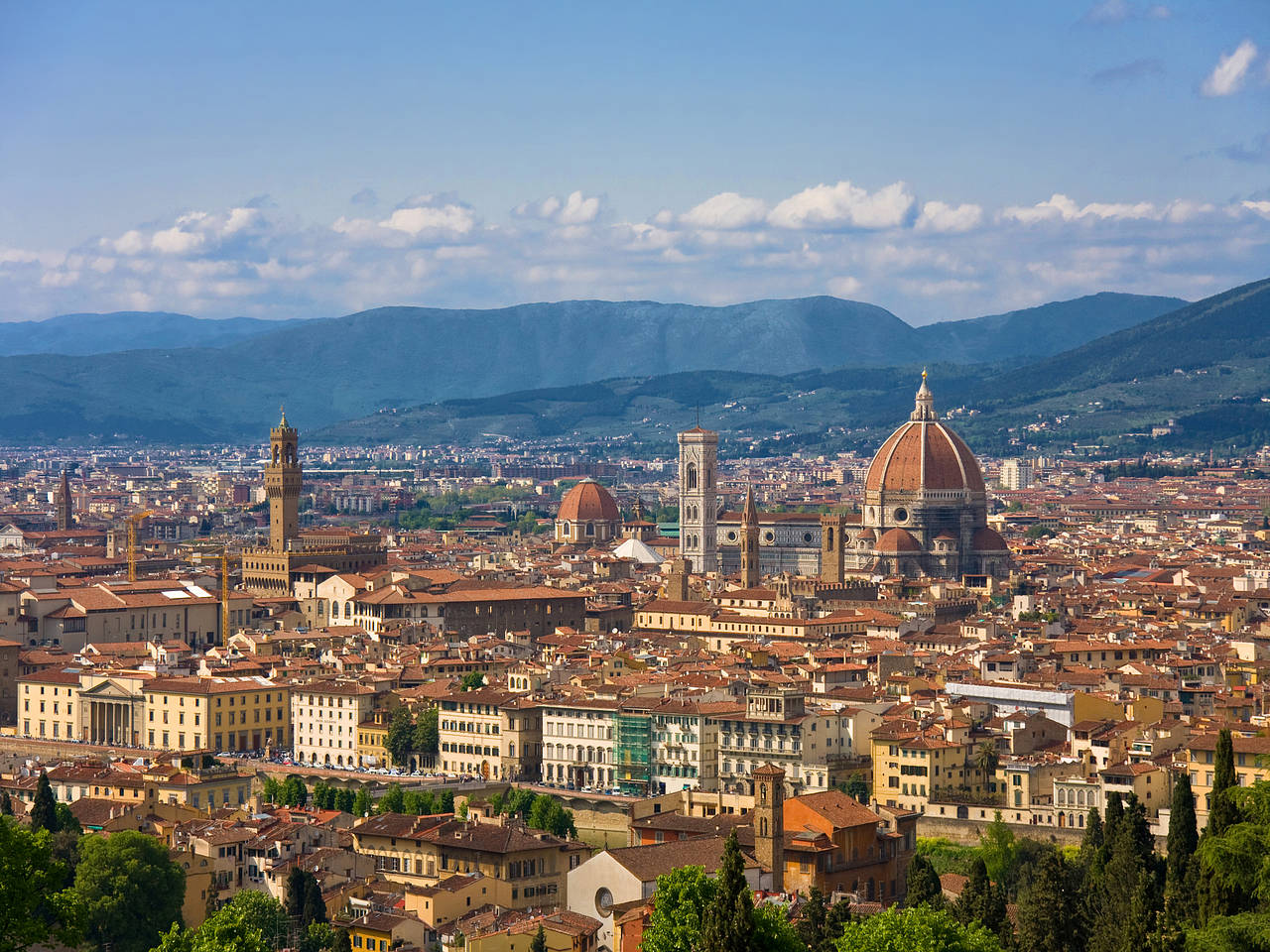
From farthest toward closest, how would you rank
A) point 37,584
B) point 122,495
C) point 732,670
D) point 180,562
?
point 122,495 → point 180,562 → point 37,584 → point 732,670

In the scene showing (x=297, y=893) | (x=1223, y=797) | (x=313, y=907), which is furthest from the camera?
(x=297, y=893)

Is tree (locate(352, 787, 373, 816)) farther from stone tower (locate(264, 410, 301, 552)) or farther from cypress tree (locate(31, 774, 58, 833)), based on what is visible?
stone tower (locate(264, 410, 301, 552))

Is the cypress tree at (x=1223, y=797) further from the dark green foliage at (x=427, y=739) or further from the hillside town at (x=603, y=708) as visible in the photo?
the dark green foliage at (x=427, y=739)

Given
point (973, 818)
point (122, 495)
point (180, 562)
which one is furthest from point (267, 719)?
point (122, 495)

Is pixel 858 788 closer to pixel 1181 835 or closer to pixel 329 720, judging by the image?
pixel 1181 835

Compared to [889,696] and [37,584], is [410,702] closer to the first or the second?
[889,696]

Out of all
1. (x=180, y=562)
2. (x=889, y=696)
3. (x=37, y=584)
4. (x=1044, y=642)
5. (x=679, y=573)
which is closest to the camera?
(x=889, y=696)

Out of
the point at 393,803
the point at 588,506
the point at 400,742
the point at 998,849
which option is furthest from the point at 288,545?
the point at 998,849

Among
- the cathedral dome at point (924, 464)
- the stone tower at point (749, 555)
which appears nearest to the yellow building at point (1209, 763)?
the stone tower at point (749, 555)
